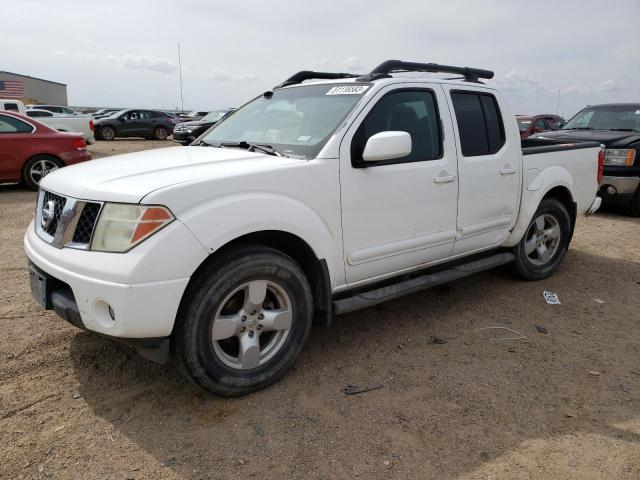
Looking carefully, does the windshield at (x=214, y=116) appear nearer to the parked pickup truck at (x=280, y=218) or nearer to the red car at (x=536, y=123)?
the red car at (x=536, y=123)

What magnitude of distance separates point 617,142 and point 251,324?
287 inches

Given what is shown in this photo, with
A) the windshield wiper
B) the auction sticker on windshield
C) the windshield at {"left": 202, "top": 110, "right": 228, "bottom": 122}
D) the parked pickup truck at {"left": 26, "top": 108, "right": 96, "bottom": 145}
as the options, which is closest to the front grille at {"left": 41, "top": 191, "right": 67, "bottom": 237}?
the windshield wiper

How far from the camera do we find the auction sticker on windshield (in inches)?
130

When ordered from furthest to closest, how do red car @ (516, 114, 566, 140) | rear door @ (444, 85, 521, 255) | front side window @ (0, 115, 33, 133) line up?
1. red car @ (516, 114, 566, 140)
2. front side window @ (0, 115, 33, 133)
3. rear door @ (444, 85, 521, 255)

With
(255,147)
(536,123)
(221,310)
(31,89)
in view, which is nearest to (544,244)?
(255,147)

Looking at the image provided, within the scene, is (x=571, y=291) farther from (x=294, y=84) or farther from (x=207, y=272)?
(x=207, y=272)

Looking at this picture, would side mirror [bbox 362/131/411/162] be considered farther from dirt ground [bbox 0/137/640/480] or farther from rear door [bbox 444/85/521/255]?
dirt ground [bbox 0/137/640/480]

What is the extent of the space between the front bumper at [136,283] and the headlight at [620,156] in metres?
7.47

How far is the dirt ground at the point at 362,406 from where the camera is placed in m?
2.32

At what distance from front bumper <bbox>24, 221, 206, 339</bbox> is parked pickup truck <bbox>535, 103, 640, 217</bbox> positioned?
21.3 feet

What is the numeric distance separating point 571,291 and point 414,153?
2.40 m

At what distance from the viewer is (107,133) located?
75.3 ft

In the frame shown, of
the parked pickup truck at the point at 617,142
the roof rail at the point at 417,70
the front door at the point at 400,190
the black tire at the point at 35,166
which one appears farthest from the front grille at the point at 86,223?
the black tire at the point at 35,166

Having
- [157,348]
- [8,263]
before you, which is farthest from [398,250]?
[8,263]
